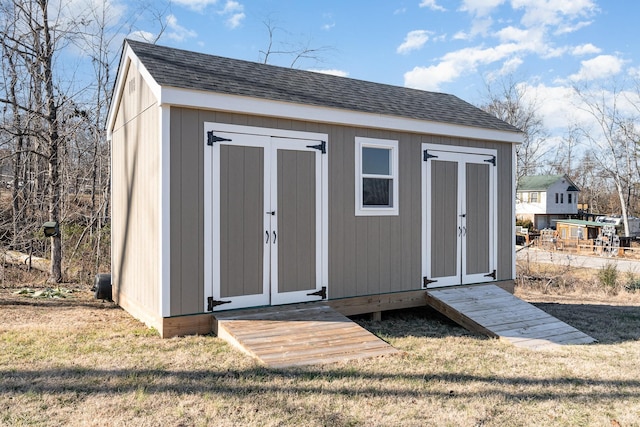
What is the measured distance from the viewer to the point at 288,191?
19.1 ft

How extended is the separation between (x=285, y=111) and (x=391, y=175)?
1.84m

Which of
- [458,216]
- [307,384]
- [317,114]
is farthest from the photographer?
[458,216]

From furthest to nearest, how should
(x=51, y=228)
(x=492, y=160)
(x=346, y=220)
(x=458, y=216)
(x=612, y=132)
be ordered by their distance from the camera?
(x=612, y=132), (x=51, y=228), (x=492, y=160), (x=458, y=216), (x=346, y=220)

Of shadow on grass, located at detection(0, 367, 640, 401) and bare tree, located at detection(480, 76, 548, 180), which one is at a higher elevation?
bare tree, located at detection(480, 76, 548, 180)

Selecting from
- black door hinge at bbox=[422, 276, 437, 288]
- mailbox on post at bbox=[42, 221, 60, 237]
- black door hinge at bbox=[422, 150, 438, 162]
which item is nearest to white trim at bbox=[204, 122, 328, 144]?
black door hinge at bbox=[422, 150, 438, 162]

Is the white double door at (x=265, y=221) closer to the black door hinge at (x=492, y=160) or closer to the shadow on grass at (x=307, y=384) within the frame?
the shadow on grass at (x=307, y=384)

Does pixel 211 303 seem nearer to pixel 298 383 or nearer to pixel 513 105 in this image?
pixel 298 383

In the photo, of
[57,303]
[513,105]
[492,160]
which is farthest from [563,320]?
[513,105]

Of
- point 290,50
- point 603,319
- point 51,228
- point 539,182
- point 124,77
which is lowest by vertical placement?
point 603,319

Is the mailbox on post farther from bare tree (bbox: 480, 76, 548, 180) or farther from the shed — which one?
bare tree (bbox: 480, 76, 548, 180)

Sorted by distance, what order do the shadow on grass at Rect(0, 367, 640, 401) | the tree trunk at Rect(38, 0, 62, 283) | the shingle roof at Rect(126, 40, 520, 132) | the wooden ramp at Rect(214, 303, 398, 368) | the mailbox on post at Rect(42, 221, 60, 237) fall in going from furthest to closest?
the tree trunk at Rect(38, 0, 62, 283)
the mailbox on post at Rect(42, 221, 60, 237)
the shingle roof at Rect(126, 40, 520, 132)
the wooden ramp at Rect(214, 303, 398, 368)
the shadow on grass at Rect(0, 367, 640, 401)

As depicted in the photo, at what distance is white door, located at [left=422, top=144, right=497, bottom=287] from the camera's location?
7012 millimetres

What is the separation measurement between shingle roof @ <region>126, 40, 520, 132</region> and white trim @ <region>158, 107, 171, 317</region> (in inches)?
18.5

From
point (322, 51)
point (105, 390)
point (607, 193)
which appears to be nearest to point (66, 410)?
point (105, 390)
